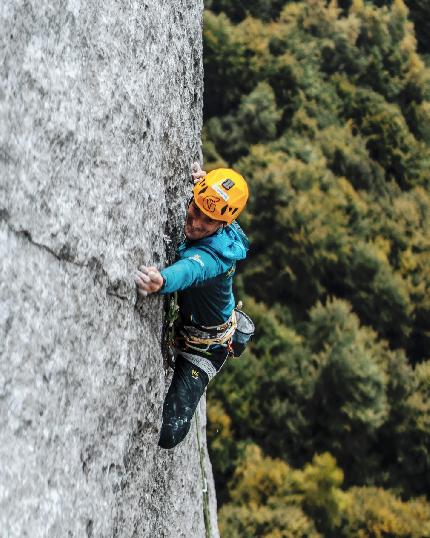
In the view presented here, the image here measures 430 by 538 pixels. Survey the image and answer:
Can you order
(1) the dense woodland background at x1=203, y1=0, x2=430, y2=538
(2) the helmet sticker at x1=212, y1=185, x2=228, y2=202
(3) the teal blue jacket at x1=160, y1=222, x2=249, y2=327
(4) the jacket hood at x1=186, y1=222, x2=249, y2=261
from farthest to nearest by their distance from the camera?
(1) the dense woodland background at x1=203, y1=0, x2=430, y2=538 < (4) the jacket hood at x1=186, y1=222, x2=249, y2=261 < (2) the helmet sticker at x1=212, y1=185, x2=228, y2=202 < (3) the teal blue jacket at x1=160, y1=222, x2=249, y2=327

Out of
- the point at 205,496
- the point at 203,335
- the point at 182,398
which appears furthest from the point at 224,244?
the point at 205,496

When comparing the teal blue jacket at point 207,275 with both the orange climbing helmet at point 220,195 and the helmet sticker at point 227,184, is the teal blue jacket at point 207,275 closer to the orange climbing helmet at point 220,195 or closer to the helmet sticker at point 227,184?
the orange climbing helmet at point 220,195

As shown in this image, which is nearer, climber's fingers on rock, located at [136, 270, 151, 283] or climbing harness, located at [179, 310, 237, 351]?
climber's fingers on rock, located at [136, 270, 151, 283]

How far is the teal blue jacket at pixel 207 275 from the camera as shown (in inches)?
131

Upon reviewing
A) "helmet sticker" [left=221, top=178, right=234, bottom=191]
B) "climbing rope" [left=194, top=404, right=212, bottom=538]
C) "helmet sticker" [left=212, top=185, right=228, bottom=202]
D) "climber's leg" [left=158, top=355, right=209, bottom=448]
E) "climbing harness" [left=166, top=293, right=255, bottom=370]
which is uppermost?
"helmet sticker" [left=221, top=178, right=234, bottom=191]

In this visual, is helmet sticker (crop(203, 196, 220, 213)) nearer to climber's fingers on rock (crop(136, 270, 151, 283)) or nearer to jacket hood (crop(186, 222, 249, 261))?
jacket hood (crop(186, 222, 249, 261))

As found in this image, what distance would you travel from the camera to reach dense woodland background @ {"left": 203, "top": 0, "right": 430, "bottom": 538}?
1536 centimetres

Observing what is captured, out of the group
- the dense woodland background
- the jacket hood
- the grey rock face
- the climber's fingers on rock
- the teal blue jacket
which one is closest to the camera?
the grey rock face

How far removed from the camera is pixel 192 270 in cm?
337

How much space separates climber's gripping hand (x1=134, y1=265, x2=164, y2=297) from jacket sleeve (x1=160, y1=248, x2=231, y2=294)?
1.7 inches

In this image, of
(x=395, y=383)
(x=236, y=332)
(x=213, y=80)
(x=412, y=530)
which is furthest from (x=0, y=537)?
(x=213, y=80)

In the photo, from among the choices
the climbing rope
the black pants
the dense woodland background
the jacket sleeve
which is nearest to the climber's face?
the jacket sleeve

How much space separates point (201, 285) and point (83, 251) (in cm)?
91

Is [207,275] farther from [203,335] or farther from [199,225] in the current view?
[203,335]
